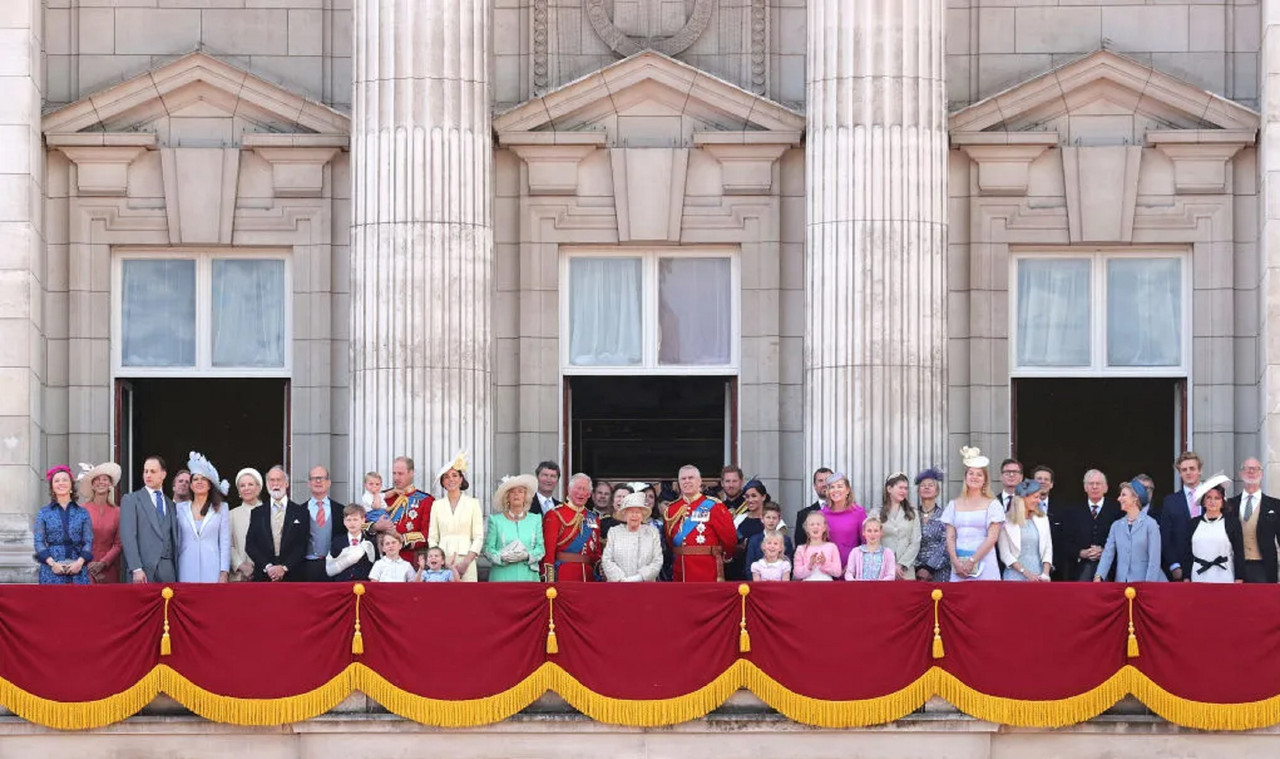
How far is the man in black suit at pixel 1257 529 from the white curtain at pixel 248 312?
37.8ft

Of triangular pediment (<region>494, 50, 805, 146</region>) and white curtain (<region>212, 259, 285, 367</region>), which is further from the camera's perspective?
white curtain (<region>212, 259, 285, 367</region>)

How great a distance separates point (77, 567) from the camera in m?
28.3

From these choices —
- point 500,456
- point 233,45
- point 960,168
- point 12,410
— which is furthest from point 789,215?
point 12,410

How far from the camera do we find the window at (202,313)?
33.5 meters

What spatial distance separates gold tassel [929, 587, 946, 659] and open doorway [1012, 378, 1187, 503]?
248 inches

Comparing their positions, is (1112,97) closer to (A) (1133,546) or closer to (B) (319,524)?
(A) (1133,546)

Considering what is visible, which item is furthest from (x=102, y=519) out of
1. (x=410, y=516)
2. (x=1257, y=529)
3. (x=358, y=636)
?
(x=1257, y=529)

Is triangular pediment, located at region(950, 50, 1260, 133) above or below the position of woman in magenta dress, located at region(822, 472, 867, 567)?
above

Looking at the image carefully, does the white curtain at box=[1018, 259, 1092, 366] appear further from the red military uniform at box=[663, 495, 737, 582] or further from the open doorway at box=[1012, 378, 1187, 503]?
the red military uniform at box=[663, 495, 737, 582]

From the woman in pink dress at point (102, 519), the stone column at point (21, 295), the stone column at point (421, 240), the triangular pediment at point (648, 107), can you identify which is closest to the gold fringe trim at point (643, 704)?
the woman in pink dress at point (102, 519)

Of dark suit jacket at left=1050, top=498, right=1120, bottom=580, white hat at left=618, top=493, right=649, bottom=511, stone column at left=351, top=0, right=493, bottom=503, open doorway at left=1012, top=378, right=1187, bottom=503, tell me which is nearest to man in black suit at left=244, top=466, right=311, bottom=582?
stone column at left=351, top=0, right=493, bottom=503

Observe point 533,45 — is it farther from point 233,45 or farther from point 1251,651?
point 1251,651

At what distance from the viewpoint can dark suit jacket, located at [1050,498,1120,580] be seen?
1150 inches

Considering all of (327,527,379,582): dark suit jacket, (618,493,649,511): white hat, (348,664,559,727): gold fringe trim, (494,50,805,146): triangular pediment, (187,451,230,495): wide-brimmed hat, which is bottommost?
(348,664,559,727): gold fringe trim
